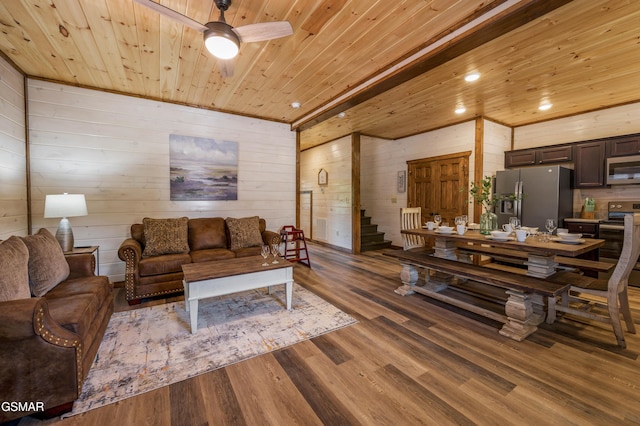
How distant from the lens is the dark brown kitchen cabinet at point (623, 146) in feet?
12.6

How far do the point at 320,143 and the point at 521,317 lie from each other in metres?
5.85

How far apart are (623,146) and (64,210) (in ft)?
24.0

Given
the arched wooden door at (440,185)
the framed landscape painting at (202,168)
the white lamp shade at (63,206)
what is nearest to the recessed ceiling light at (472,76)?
the arched wooden door at (440,185)

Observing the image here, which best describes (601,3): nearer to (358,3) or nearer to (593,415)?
(358,3)

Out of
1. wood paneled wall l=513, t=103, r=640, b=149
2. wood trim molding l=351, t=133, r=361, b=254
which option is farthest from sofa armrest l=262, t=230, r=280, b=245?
wood paneled wall l=513, t=103, r=640, b=149

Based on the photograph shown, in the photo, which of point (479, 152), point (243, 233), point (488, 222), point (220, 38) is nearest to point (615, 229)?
point (479, 152)

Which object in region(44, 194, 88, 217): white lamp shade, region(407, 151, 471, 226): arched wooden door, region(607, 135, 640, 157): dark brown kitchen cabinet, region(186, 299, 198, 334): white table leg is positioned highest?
region(607, 135, 640, 157): dark brown kitchen cabinet

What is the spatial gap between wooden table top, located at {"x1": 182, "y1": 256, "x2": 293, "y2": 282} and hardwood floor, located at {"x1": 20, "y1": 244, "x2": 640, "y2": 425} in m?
0.83

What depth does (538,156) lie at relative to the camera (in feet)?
15.8

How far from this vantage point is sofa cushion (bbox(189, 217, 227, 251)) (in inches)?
157

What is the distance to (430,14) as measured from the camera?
221cm

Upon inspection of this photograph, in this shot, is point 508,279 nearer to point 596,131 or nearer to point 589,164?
point 589,164

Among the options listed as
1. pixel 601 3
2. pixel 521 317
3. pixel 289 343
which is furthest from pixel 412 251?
pixel 601 3

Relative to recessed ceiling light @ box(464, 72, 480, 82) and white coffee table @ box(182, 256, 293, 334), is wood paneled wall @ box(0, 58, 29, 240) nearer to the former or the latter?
white coffee table @ box(182, 256, 293, 334)
